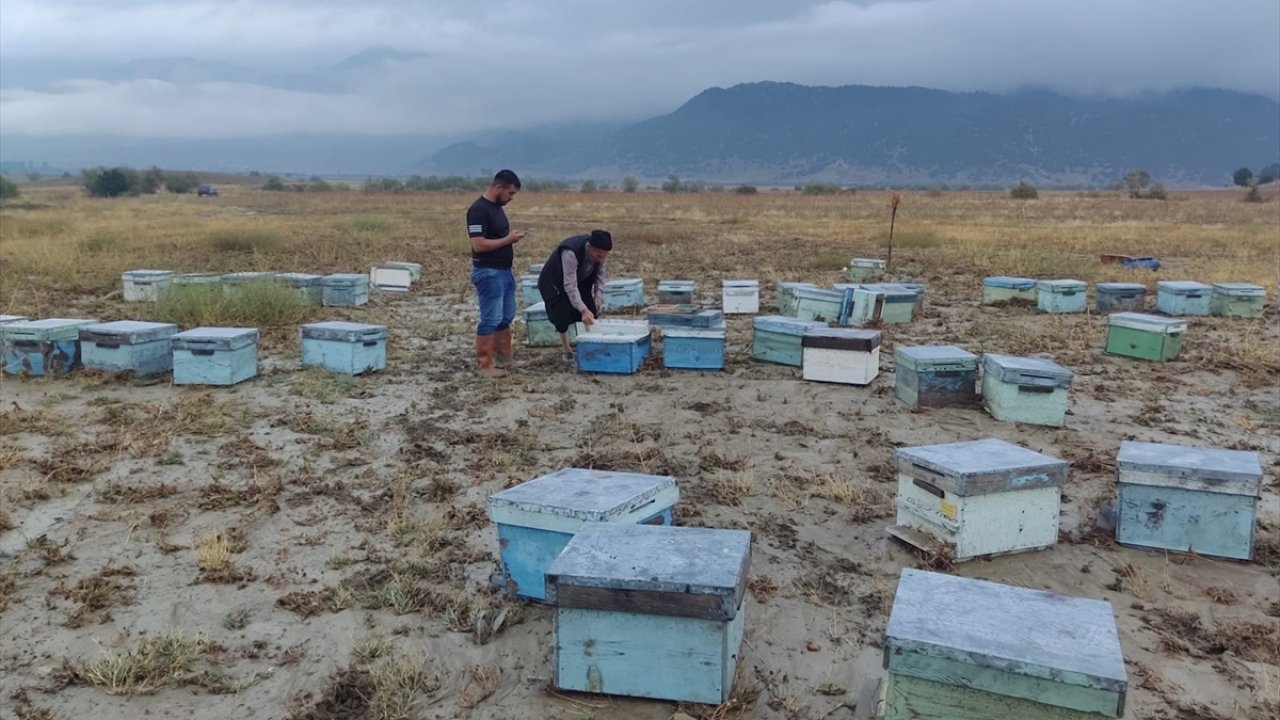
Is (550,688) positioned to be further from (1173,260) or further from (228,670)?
(1173,260)

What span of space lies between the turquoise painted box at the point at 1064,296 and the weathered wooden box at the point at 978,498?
26.2 ft

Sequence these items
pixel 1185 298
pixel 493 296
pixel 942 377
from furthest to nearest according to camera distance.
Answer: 1. pixel 1185 298
2. pixel 493 296
3. pixel 942 377

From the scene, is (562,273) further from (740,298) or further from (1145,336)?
(1145,336)

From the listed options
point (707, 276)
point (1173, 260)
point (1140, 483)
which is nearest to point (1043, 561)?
point (1140, 483)

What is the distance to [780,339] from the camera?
898cm

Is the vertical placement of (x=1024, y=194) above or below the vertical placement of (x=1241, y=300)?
above

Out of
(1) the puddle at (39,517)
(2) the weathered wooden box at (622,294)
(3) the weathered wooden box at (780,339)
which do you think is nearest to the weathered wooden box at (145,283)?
(2) the weathered wooden box at (622,294)

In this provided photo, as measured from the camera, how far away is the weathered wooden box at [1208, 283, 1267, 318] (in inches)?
461

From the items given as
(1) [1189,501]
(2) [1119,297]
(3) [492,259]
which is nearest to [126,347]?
(3) [492,259]

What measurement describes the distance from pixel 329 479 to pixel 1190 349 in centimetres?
904

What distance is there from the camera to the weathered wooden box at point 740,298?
12.0 meters

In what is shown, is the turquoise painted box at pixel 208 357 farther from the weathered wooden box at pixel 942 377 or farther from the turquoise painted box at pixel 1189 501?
the turquoise painted box at pixel 1189 501

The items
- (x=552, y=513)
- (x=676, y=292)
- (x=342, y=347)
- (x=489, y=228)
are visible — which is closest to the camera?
(x=552, y=513)

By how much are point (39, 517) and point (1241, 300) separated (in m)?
13.1
